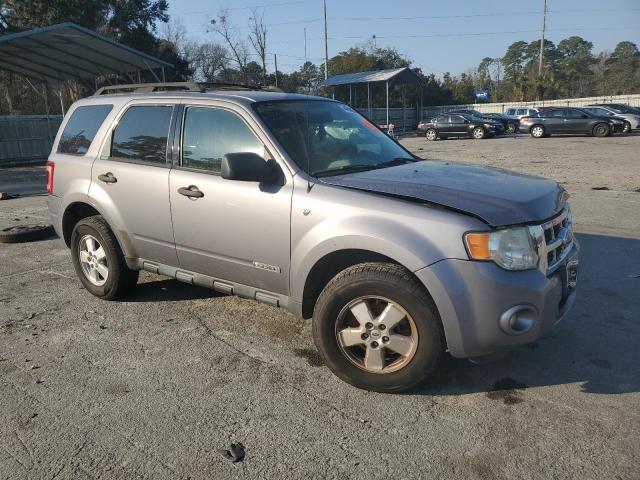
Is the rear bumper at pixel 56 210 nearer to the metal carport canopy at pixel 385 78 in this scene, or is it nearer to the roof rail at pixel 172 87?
the roof rail at pixel 172 87

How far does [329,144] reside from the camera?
13.1 ft

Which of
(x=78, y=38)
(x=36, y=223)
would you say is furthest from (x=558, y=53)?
(x=36, y=223)

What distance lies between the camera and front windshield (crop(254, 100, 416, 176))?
376cm

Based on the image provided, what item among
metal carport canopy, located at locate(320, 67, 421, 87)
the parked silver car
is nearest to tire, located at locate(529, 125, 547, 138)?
the parked silver car

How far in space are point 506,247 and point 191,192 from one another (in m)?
2.32

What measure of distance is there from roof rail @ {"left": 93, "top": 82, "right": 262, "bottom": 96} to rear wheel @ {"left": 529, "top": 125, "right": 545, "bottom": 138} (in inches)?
1084

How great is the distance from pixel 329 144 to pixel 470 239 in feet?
5.07

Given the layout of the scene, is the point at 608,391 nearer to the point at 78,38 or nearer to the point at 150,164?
the point at 150,164

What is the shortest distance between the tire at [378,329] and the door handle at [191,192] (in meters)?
1.30

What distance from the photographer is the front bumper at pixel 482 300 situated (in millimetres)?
2854

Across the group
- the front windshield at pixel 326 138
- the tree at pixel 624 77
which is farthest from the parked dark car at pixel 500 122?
the tree at pixel 624 77

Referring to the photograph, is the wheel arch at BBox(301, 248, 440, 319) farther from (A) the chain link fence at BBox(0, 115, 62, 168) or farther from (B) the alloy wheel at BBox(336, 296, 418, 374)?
(A) the chain link fence at BBox(0, 115, 62, 168)

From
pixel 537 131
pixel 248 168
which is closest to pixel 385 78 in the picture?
pixel 537 131

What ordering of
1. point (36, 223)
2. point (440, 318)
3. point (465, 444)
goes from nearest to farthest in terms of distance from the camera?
point (465, 444) < point (440, 318) < point (36, 223)
